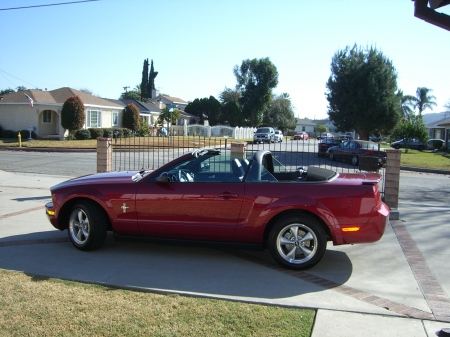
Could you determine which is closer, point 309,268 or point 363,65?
point 309,268

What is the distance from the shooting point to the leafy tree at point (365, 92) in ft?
121

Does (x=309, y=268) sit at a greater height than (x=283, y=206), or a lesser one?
lesser

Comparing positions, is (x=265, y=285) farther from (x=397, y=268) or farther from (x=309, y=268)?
(x=397, y=268)

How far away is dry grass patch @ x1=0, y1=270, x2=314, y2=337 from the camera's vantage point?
3.80 metres

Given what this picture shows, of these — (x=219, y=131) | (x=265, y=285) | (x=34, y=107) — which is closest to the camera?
(x=265, y=285)

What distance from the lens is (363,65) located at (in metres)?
38.0

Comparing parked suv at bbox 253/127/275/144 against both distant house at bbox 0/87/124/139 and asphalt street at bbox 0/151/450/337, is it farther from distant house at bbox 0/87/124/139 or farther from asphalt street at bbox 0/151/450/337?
asphalt street at bbox 0/151/450/337

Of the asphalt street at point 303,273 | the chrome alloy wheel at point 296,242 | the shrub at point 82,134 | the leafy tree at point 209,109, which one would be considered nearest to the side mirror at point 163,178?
the asphalt street at point 303,273

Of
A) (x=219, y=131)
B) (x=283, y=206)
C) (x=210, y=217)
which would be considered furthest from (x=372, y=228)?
(x=219, y=131)

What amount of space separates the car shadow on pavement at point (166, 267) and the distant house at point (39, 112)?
3150 cm

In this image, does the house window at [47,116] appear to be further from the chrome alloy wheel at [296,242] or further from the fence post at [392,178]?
the chrome alloy wheel at [296,242]

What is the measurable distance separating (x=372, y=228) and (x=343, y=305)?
1349 mm

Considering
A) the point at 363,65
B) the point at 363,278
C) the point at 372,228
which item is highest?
the point at 363,65

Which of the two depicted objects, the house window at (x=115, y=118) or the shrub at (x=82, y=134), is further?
the house window at (x=115, y=118)
